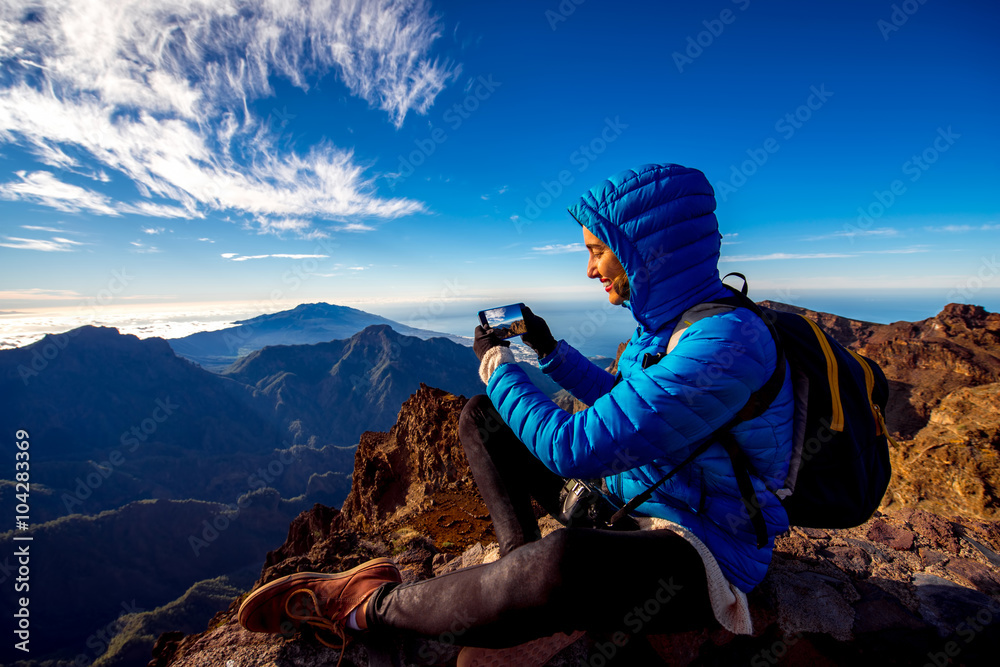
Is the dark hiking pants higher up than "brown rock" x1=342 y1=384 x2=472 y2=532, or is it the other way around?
the dark hiking pants

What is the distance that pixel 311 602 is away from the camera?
3.07m

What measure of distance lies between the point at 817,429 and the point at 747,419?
420 mm

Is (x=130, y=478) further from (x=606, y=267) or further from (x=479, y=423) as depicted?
(x=606, y=267)

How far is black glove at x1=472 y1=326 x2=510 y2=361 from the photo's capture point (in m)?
2.99

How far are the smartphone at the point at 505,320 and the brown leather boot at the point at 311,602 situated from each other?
79.5 inches

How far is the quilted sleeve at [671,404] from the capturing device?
199cm

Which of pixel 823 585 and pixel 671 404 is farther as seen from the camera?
pixel 823 585

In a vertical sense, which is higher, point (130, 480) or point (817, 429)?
point (817, 429)

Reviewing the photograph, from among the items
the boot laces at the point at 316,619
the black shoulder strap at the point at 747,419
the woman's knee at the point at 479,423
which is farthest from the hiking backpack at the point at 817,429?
the boot laces at the point at 316,619

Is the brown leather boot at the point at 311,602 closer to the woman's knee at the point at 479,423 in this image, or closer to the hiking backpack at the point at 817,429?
the woman's knee at the point at 479,423

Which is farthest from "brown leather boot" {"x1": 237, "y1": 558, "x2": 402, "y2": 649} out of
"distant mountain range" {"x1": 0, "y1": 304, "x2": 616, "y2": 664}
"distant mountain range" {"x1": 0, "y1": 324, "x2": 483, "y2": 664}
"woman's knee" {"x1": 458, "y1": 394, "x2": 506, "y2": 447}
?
"distant mountain range" {"x1": 0, "y1": 324, "x2": 483, "y2": 664}

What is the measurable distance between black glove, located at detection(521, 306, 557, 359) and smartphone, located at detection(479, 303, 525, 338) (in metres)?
0.16

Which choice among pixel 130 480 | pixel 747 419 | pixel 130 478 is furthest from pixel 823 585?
pixel 130 478

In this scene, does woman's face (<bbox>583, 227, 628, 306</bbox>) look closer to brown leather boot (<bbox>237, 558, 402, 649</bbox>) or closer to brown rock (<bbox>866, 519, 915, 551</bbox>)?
brown leather boot (<bbox>237, 558, 402, 649</bbox>)
